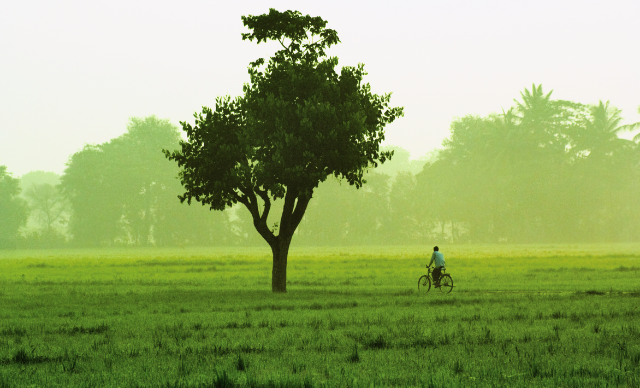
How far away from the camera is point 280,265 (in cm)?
3189

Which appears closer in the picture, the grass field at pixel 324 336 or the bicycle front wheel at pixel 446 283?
the grass field at pixel 324 336

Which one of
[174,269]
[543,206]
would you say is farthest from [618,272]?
[543,206]

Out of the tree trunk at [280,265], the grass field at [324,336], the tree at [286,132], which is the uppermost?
the tree at [286,132]

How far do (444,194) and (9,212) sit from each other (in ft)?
255

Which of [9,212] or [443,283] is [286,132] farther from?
[9,212]

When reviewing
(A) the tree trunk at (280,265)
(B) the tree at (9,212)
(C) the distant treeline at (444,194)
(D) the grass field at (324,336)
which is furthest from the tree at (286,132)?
(B) the tree at (9,212)

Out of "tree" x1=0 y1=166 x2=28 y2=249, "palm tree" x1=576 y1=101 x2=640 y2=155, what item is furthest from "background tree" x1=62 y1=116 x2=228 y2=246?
"palm tree" x1=576 y1=101 x2=640 y2=155

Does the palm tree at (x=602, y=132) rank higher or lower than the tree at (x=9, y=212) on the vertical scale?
higher

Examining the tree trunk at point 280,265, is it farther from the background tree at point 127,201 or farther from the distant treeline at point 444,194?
the background tree at point 127,201

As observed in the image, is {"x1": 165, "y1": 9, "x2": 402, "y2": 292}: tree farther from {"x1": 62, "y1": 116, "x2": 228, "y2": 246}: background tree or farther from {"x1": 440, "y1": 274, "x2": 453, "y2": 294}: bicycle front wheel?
{"x1": 62, "y1": 116, "x2": 228, "y2": 246}: background tree

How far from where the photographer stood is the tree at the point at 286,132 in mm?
29766

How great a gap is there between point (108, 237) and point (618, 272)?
103868 mm

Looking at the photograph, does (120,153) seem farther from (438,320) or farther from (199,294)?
(438,320)

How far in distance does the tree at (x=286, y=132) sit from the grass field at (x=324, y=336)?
463 cm
